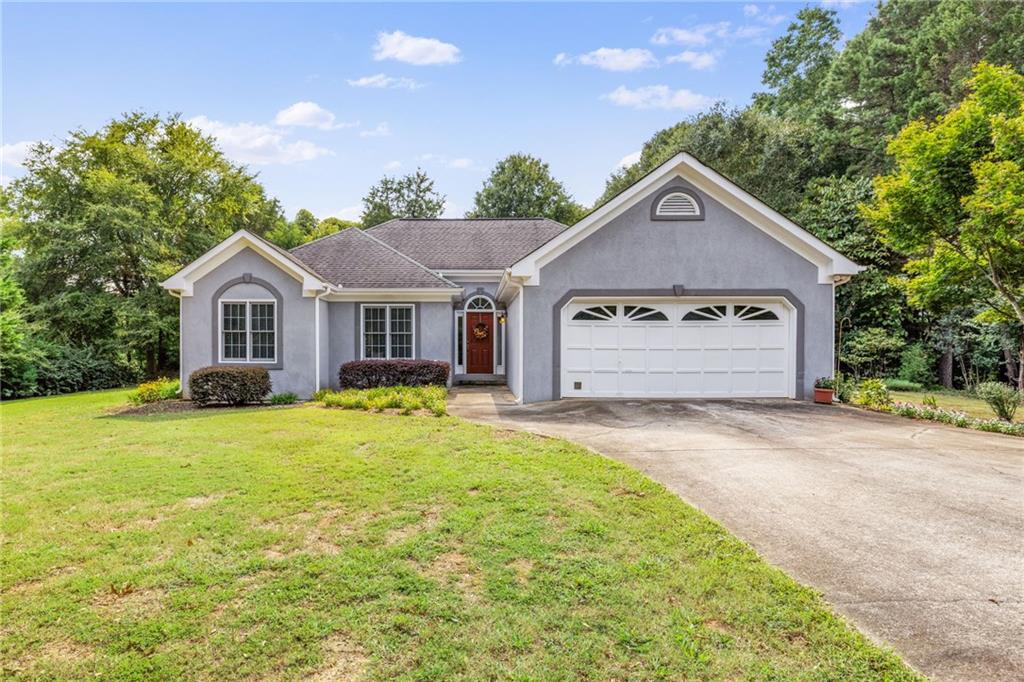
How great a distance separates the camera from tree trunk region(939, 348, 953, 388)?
1933cm

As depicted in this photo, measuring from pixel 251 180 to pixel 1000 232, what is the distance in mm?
30296

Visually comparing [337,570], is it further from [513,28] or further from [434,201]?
[434,201]

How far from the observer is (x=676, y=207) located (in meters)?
12.5

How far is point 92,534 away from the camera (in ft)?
14.9

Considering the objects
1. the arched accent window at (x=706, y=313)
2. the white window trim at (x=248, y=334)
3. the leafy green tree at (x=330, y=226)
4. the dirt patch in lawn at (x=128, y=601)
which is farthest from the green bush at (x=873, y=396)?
the leafy green tree at (x=330, y=226)

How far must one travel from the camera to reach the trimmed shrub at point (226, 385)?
1212cm

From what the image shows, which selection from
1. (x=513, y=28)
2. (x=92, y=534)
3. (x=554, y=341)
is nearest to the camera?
(x=92, y=534)

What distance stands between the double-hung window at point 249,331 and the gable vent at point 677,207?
10.6 m

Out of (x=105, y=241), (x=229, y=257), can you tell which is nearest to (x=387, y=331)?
(x=229, y=257)

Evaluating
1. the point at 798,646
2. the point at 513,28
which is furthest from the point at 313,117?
the point at 798,646

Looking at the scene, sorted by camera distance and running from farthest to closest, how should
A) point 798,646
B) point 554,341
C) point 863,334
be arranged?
point 863,334 → point 554,341 → point 798,646

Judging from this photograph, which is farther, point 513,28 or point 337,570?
point 513,28

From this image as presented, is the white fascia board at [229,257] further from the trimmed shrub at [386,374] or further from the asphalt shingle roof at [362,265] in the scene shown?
the trimmed shrub at [386,374]

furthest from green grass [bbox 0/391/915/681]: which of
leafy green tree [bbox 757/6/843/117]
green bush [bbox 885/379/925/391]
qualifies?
leafy green tree [bbox 757/6/843/117]
